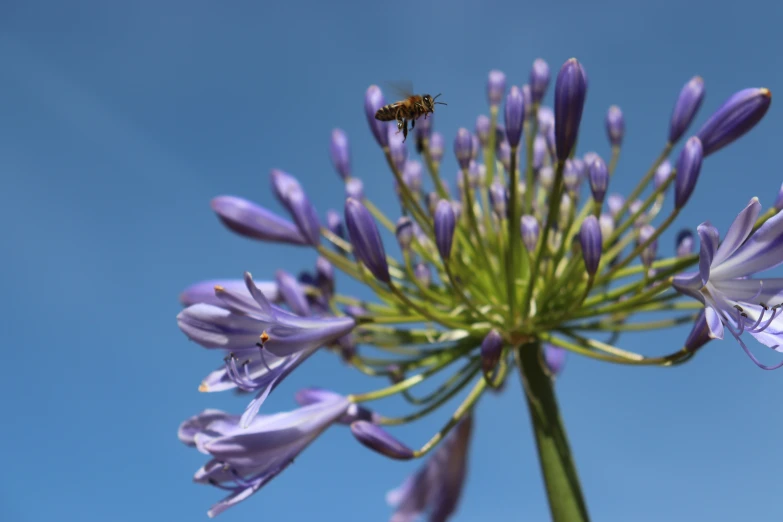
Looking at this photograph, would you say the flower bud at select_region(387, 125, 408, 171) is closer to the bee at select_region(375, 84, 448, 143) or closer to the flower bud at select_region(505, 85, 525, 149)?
the bee at select_region(375, 84, 448, 143)

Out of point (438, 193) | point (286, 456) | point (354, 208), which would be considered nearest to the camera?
point (354, 208)

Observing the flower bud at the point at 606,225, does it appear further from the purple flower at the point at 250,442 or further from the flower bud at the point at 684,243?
the purple flower at the point at 250,442

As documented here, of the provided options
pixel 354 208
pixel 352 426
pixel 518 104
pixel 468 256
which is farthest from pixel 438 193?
pixel 352 426

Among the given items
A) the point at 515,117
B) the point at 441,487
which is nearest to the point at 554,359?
the point at 441,487

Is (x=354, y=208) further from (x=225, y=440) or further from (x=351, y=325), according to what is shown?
(x=225, y=440)

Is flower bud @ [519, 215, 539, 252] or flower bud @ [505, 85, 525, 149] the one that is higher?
flower bud @ [505, 85, 525, 149]

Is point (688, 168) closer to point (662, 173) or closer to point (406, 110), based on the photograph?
point (662, 173)

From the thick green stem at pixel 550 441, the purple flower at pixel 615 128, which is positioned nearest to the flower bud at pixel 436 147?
the purple flower at pixel 615 128

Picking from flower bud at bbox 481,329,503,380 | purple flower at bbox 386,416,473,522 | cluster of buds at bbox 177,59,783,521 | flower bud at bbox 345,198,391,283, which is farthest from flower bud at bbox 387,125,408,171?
purple flower at bbox 386,416,473,522
